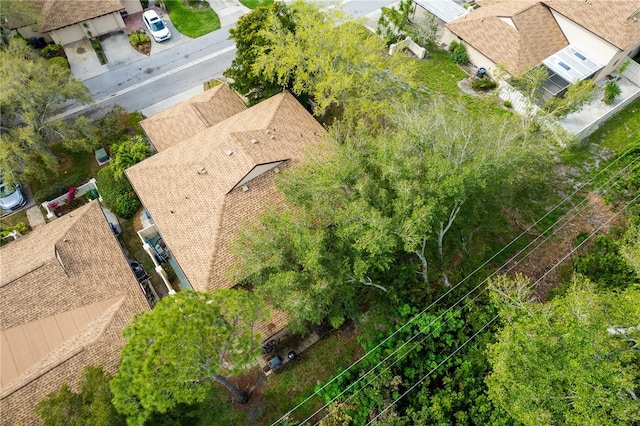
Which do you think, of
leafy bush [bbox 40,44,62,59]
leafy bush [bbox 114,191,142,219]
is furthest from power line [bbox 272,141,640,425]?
leafy bush [bbox 40,44,62,59]

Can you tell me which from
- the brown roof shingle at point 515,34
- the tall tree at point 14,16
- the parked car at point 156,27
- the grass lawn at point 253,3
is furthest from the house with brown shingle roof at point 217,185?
the grass lawn at point 253,3

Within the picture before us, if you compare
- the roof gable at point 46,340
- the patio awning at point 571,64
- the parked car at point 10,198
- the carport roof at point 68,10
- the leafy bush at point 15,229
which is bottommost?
the leafy bush at point 15,229

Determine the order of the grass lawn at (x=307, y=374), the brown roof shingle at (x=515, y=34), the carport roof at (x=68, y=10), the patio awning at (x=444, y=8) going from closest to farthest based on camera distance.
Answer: the grass lawn at (x=307, y=374) → the brown roof shingle at (x=515, y=34) → the carport roof at (x=68, y=10) → the patio awning at (x=444, y=8)

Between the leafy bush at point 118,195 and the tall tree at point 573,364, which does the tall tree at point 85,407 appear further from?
the tall tree at point 573,364

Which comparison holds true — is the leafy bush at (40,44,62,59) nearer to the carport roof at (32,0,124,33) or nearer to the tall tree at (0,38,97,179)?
the carport roof at (32,0,124,33)

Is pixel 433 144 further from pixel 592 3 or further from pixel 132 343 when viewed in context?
pixel 592 3

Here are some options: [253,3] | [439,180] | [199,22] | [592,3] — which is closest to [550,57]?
[592,3]
